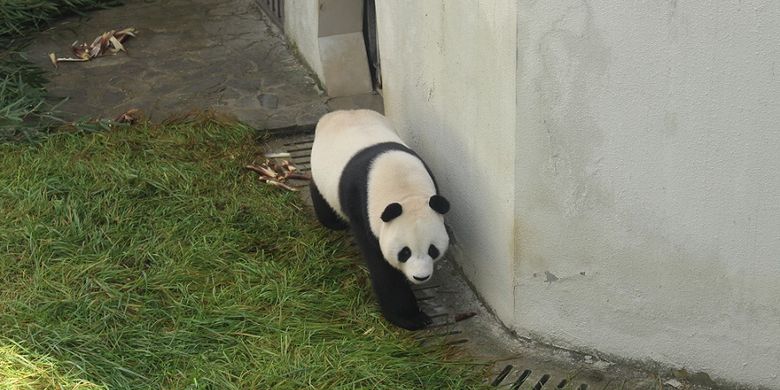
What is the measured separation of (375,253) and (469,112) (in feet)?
2.54

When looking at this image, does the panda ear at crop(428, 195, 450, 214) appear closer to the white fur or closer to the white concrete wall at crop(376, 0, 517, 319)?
the white fur

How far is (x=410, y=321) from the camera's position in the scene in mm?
4711

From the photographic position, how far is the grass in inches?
259

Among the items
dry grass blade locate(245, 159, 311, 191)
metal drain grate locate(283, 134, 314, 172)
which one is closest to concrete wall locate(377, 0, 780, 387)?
dry grass blade locate(245, 159, 311, 191)

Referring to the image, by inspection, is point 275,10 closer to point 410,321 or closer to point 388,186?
point 388,186

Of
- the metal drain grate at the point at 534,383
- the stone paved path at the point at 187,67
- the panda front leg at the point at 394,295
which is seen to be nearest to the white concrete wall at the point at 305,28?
the stone paved path at the point at 187,67

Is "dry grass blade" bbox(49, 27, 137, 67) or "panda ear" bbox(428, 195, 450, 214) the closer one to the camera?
"panda ear" bbox(428, 195, 450, 214)

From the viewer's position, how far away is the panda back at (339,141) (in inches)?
199

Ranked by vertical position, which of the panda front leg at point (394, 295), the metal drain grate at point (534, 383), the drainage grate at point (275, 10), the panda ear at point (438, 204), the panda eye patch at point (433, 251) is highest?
the panda ear at point (438, 204)

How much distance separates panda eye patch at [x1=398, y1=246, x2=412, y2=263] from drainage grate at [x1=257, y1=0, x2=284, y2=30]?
4.39m

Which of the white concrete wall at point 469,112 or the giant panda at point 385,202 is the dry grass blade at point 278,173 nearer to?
the giant panda at point 385,202

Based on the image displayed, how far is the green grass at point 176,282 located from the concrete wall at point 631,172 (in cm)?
62

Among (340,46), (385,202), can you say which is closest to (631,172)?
(385,202)

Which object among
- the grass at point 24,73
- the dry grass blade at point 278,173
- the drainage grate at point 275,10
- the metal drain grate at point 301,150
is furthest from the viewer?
the drainage grate at point 275,10
